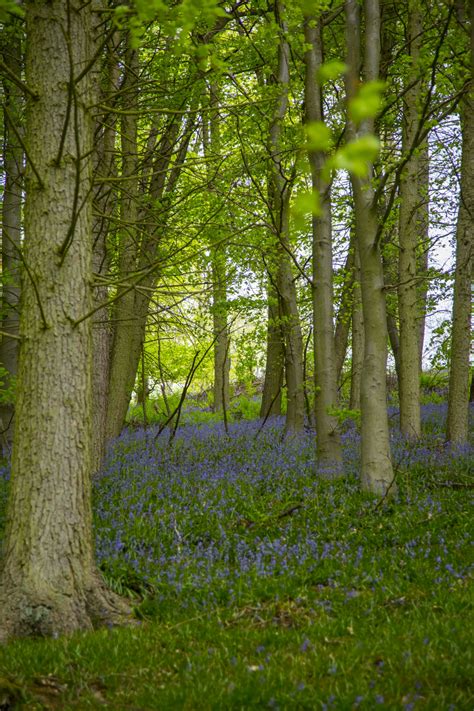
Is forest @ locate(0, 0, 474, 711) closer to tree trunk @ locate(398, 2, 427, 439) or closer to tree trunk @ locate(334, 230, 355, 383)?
tree trunk @ locate(398, 2, 427, 439)

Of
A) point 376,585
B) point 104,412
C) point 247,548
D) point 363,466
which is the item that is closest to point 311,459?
point 363,466

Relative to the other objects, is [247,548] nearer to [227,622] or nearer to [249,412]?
[227,622]

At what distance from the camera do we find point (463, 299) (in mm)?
11352

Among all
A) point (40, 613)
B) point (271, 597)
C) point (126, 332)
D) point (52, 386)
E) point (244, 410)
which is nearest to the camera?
point (40, 613)

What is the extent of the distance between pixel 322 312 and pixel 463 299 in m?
3.09

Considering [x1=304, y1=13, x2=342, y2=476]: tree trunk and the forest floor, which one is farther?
[x1=304, y1=13, x2=342, y2=476]: tree trunk

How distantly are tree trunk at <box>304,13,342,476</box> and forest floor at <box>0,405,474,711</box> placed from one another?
0.58 meters

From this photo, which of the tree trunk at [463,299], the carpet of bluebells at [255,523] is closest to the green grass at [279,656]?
the carpet of bluebells at [255,523]

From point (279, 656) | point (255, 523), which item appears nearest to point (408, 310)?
point (255, 523)

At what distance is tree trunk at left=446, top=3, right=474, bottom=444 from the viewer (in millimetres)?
11195

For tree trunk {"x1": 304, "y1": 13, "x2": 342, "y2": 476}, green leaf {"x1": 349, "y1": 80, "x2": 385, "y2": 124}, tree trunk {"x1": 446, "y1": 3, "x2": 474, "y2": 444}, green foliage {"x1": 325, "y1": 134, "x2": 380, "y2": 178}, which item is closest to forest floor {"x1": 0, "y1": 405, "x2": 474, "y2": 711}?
tree trunk {"x1": 304, "y1": 13, "x2": 342, "y2": 476}

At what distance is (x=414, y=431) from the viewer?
12.8m

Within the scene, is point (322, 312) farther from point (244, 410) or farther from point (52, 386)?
point (244, 410)

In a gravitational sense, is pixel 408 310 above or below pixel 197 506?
above
